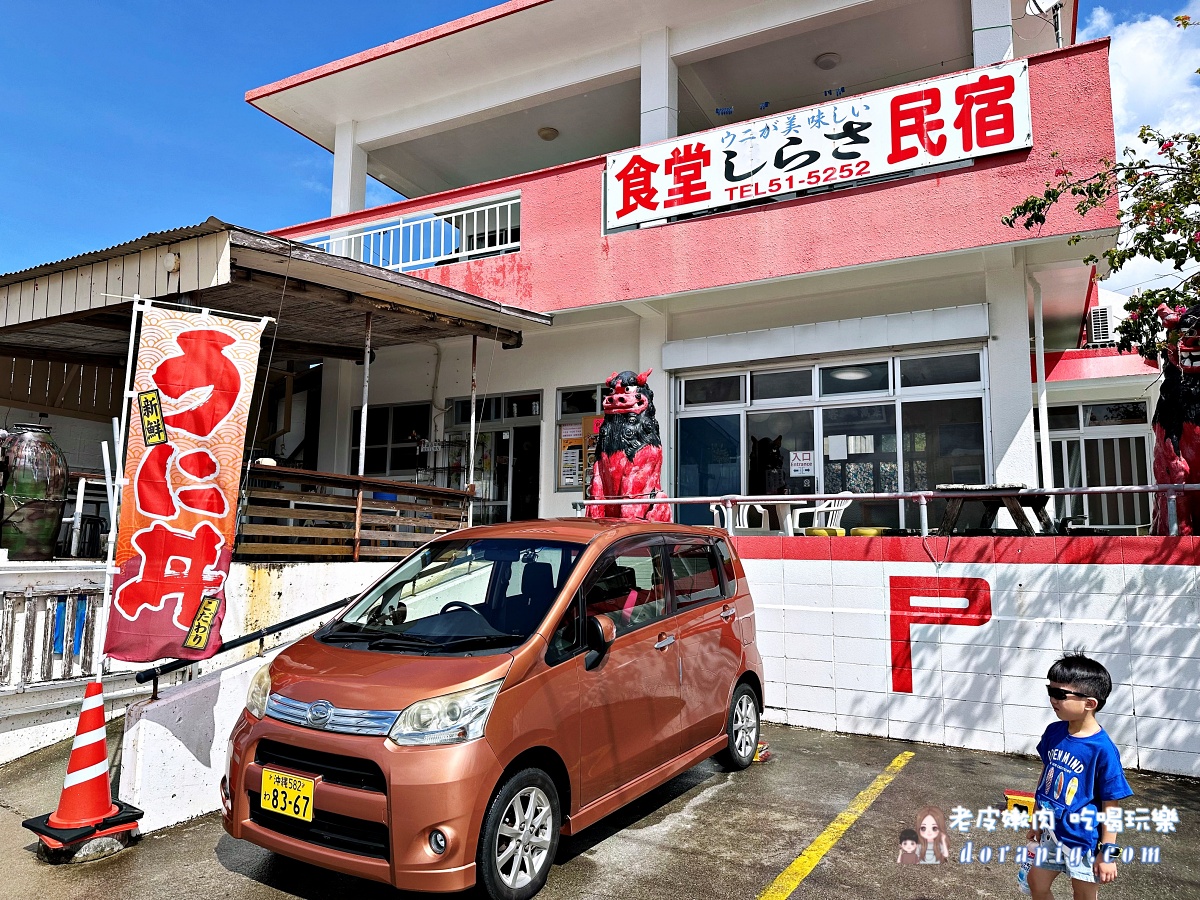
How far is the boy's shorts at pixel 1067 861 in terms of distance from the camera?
281 centimetres

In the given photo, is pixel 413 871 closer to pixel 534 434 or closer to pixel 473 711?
pixel 473 711

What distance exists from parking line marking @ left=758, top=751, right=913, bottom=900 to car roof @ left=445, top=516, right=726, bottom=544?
1937mm

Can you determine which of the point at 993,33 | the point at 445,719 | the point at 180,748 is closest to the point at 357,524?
the point at 180,748

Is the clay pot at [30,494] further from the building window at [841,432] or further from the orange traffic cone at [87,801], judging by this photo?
the building window at [841,432]

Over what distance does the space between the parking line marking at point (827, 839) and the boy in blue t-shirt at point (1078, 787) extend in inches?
50.5

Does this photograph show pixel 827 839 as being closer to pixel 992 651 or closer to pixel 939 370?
pixel 992 651

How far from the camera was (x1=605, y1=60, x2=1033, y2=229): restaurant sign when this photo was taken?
8617 mm

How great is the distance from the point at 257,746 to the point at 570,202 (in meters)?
8.83

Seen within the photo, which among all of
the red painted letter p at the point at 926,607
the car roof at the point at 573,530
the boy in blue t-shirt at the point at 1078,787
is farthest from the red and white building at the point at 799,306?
the boy in blue t-shirt at the point at 1078,787

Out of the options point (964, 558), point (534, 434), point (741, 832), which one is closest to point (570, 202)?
point (534, 434)

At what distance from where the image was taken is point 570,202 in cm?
1105

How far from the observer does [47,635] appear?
235 inches

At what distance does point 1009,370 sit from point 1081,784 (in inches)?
281

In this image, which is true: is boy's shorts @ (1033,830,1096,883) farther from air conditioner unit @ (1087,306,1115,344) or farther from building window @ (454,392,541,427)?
air conditioner unit @ (1087,306,1115,344)
